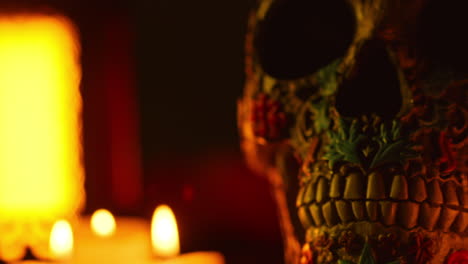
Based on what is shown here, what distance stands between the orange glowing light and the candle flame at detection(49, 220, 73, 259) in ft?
1.10

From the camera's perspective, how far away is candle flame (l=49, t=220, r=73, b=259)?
32.2 inches

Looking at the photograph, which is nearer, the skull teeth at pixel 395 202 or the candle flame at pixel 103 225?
the skull teeth at pixel 395 202

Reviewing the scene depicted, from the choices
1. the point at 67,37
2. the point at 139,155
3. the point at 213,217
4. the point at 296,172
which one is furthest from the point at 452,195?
the point at 67,37

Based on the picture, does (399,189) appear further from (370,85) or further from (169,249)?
(169,249)

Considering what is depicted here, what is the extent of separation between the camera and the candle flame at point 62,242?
32.2 inches

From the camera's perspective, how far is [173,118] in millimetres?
1131

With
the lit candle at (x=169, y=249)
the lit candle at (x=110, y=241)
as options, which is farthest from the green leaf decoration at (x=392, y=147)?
the lit candle at (x=110, y=241)

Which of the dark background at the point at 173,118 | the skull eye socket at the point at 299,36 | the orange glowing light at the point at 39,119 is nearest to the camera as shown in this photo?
the skull eye socket at the point at 299,36

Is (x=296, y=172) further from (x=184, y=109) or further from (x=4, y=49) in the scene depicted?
(x=4, y=49)

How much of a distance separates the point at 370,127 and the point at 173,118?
1.78 feet

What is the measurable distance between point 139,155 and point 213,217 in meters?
0.17

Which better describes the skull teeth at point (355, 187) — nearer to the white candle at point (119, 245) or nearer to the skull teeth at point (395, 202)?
the skull teeth at point (395, 202)

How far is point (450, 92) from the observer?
2.12 ft

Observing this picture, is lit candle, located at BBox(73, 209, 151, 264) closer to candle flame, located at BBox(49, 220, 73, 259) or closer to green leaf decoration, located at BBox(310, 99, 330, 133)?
candle flame, located at BBox(49, 220, 73, 259)
